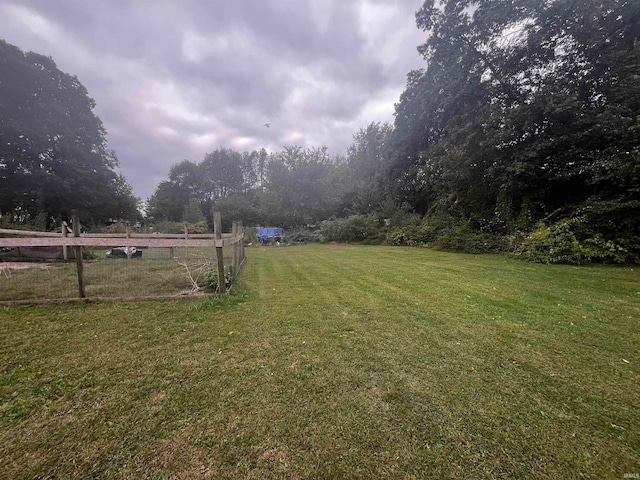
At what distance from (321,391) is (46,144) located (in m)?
29.9

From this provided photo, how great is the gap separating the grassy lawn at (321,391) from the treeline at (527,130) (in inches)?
257

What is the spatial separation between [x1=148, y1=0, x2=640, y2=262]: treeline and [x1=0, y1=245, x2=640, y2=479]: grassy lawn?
652 cm

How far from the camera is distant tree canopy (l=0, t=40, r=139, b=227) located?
18953 mm

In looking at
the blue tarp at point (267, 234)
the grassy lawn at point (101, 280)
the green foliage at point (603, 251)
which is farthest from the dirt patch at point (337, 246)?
the green foliage at point (603, 251)

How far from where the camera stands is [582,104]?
32.1 ft

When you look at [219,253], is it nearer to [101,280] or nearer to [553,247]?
[101,280]

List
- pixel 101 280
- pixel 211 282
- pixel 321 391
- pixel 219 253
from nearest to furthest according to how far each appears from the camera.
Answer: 1. pixel 321 391
2. pixel 219 253
3. pixel 211 282
4. pixel 101 280

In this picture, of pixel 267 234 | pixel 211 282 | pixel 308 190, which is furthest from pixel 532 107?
pixel 308 190

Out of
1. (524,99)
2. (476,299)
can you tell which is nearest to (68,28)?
(476,299)

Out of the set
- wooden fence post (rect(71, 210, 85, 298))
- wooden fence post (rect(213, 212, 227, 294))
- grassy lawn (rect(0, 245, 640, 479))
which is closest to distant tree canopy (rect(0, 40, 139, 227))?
wooden fence post (rect(71, 210, 85, 298))

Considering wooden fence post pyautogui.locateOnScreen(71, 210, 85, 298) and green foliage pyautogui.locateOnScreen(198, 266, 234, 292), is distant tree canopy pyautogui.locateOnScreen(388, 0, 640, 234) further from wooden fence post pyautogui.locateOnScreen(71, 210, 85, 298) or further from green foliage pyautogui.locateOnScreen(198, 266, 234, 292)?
wooden fence post pyautogui.locateOnScreen(71, 210, 85, 298)

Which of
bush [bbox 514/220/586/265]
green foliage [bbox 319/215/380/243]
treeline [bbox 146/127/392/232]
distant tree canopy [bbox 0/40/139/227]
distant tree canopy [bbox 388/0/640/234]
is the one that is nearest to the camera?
bush [bbox 514/220/586/265]

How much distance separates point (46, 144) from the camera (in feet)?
66.7

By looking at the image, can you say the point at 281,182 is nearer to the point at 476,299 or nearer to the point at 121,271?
the point at 121,271
